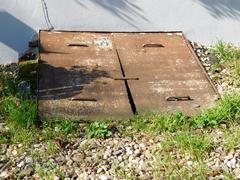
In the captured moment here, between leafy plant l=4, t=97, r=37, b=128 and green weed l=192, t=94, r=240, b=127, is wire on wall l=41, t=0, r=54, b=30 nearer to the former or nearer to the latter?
leafy plant l=4, t=97, r=37, b=128

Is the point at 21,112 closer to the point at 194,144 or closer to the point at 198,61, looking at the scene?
the point at 194,144

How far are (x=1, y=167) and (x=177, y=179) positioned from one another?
1769 millimetres

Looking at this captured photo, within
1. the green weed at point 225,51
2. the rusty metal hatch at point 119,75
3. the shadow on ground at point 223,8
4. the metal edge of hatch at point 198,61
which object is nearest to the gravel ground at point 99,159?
the rusty metal hatch at point 119,75

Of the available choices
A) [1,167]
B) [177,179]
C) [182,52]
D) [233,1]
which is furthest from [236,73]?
[1,167]

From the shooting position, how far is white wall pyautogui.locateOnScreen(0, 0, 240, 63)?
827 cm

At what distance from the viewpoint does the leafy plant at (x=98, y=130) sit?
20.2 ft

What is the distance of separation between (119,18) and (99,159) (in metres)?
3.35

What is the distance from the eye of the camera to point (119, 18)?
858cm

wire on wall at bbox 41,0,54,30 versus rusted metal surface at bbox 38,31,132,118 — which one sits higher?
wire on wall at bbox 41,0,54,30

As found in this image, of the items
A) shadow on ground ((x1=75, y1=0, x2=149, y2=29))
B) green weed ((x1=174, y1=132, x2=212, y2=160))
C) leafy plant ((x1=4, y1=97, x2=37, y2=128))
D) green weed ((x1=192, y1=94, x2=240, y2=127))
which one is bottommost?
green weed ((x1=174, y1=132, x2=212, y2=160))

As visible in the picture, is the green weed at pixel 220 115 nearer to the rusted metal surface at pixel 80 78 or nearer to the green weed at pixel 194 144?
the green weed at pixel 194 144

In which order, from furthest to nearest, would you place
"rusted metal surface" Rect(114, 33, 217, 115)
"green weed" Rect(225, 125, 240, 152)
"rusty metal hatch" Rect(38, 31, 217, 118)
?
"rusted metal surface" Rect(114, 33, 217, 115) → "rusty metal hatch" Rect(38, 31, 217, 118) → "green weed" Rect(225, 125, 240, 152)

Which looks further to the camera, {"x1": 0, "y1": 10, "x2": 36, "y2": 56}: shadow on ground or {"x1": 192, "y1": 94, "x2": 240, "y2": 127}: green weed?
{"x1": 0, "y1": 10, "x2": 36, "y2": 56}: shadow on ground

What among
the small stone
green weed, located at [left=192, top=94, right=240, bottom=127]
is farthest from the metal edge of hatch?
the small stone
